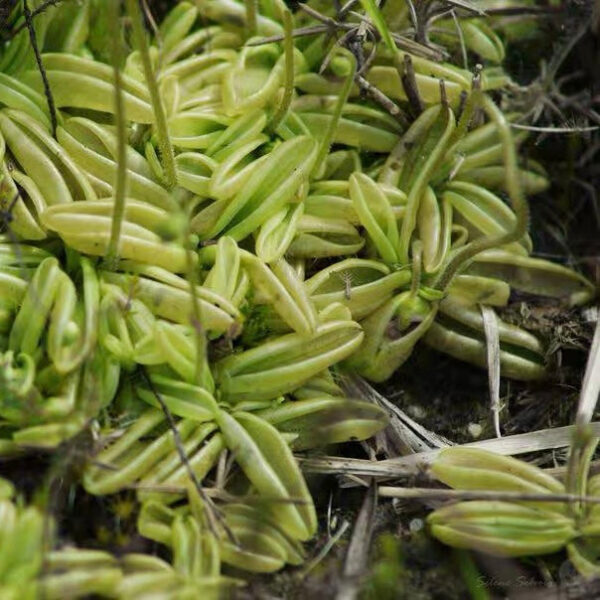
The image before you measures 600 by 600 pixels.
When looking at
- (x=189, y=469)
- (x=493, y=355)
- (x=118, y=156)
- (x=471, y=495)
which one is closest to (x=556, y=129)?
(x=493, y=355)

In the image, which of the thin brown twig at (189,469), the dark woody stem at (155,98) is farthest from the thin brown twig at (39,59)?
the thin brown twig at (189,469)

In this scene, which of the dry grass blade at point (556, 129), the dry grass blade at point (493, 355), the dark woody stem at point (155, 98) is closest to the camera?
the dark woody stem at point (155, 98)

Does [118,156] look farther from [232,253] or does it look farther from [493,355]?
[493,355]

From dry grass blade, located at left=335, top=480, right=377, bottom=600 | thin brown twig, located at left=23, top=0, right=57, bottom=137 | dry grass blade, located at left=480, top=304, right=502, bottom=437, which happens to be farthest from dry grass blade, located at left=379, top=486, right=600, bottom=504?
thin brown twig, located at left=23, top=0, right=57, bottom=137

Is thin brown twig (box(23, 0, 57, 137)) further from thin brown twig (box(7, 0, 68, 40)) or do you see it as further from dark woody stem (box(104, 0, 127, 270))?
dark woody stem (box(104, 0, 127, 270))

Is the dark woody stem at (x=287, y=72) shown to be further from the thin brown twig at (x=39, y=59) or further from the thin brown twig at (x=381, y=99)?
the thin brown twig at (x=39, y=59)

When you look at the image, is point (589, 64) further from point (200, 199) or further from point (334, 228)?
point (200, 199)

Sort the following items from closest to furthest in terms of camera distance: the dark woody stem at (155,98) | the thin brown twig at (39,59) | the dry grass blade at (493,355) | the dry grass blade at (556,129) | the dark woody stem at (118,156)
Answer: the dark woody stem at (118,156) < the dark woody stem at (155,98) < the thin brown twig at (39,59) < the dry grass blade at (493,355) < the dry grass blade at (556,129)
